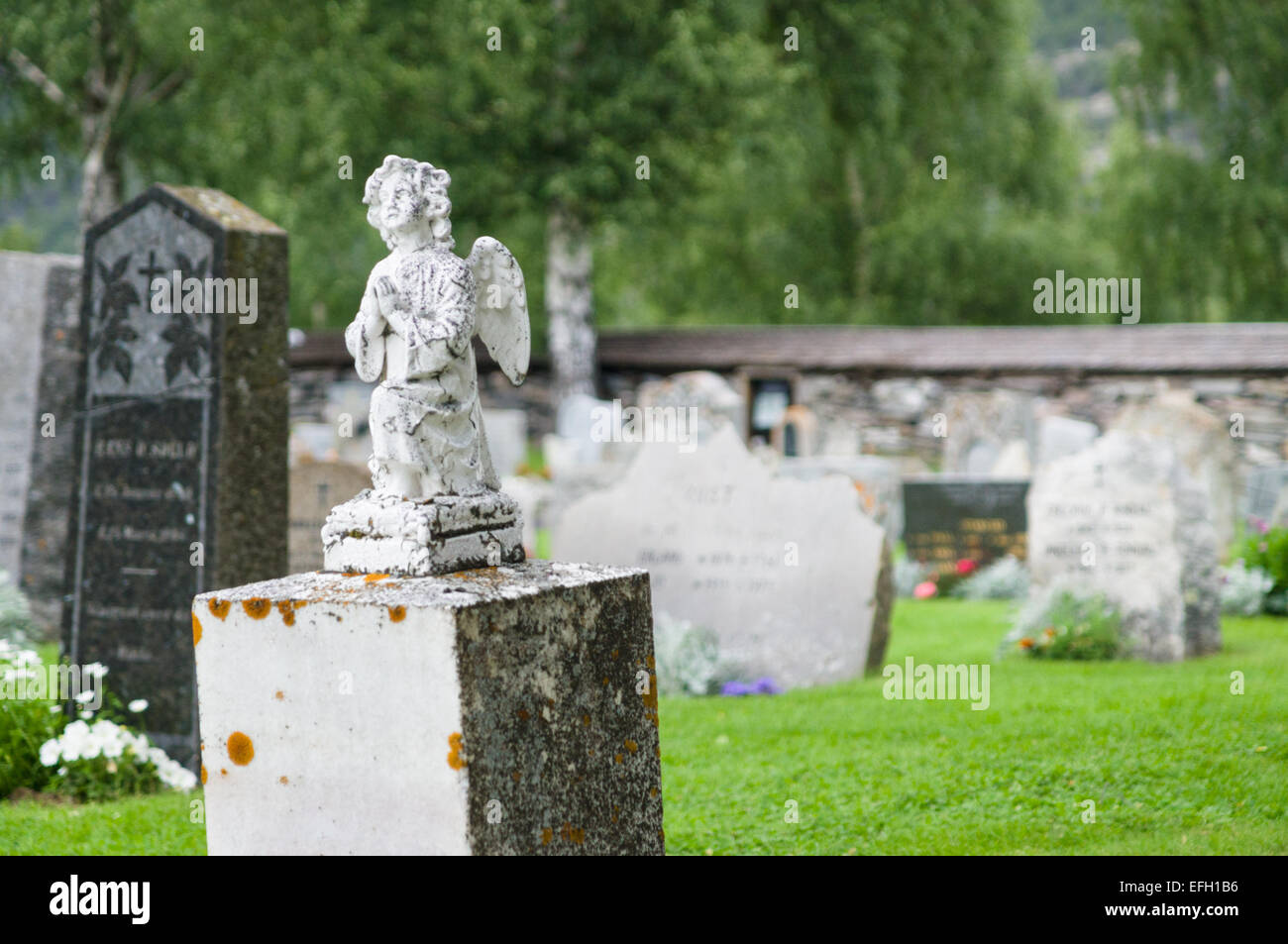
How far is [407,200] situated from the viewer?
13.4 ft

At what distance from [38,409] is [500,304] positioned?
6.55 meters

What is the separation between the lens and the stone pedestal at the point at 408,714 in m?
3.69

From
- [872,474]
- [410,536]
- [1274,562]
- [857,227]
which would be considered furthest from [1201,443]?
[857,227]

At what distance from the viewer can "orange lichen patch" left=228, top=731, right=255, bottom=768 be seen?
155 inches

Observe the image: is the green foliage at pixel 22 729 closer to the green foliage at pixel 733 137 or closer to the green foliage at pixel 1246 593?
the green foliage at pixel 1246 593

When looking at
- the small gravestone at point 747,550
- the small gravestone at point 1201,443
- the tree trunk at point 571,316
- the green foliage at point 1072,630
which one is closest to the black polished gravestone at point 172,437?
the small gravestone at point 747,550

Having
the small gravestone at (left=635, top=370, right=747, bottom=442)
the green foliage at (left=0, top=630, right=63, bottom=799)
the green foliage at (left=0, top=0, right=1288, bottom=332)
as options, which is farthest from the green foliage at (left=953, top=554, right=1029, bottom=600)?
the green foliage at (left=0, top=0, right=1288, bottom=332)

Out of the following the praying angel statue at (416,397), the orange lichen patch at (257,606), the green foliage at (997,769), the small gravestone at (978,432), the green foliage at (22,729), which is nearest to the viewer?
the orange lichen patch at (257,606)

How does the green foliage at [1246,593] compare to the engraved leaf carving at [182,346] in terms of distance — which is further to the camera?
the green foliage at [1246,593]

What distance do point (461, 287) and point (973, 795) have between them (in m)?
3.17

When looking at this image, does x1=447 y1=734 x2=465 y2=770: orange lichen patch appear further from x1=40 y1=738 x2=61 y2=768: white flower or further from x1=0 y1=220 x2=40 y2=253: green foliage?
x1=0 y1=220 x2=40 y2=253: green foliage

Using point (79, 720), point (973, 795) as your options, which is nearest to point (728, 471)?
point (973, 795)

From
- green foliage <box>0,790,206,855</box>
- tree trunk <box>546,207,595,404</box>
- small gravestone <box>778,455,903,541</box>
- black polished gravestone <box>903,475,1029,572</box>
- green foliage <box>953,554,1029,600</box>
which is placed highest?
tree trunk <box>546,207,595,404</box>

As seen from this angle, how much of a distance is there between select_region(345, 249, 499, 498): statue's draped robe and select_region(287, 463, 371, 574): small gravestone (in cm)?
547
